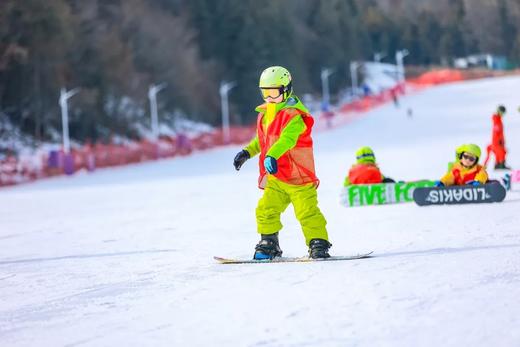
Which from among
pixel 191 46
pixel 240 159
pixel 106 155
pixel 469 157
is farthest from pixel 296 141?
pixel 191 46

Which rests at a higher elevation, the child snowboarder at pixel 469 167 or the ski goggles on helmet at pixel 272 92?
the ski goggles on helmet at pixel 272 92

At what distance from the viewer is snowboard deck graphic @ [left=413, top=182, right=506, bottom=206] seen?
11.9m

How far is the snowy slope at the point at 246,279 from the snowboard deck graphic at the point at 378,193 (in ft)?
1.29

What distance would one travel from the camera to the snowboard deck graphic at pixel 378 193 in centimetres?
1318

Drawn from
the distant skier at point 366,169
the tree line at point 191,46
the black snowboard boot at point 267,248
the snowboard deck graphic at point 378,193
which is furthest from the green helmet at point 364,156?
the tree line at point 191,46

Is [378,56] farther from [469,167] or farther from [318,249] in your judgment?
[318,249]

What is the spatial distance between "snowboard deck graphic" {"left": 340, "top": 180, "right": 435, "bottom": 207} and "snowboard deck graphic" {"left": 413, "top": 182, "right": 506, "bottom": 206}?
946 millimetres

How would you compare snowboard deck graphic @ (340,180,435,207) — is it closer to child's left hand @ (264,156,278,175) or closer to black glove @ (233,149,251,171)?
black glove @ (233,149,251,171)

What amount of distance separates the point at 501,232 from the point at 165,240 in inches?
136

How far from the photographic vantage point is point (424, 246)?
26.2ft

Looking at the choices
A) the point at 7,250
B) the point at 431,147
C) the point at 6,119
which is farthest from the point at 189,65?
the point at 7,250

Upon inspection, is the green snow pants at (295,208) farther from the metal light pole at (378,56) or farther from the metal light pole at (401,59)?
the metal light pole at (378,56)

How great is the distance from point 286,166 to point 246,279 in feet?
4.14

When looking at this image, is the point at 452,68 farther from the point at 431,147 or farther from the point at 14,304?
the point at 14,304
